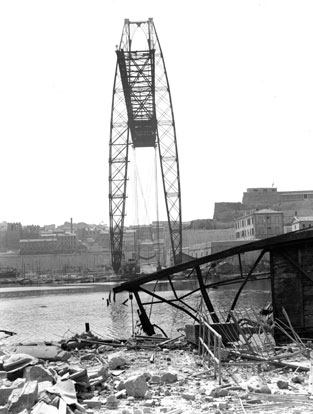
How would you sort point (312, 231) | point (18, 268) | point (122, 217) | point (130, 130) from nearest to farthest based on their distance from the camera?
point (312, 231), point (130, 130), point (122, 217), point (18, 268)

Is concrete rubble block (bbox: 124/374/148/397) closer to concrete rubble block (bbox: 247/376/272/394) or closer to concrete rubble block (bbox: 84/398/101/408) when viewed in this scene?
concrete rubble block (bbox: 84/398/101/408)

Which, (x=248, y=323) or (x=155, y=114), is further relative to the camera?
(x=155, y=114)

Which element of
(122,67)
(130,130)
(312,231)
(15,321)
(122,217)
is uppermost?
(122,67)

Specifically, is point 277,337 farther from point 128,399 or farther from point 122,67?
point 122,67

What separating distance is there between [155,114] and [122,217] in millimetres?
16413

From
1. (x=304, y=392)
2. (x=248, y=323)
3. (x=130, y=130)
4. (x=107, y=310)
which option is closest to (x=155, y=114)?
(x=130, y=130)

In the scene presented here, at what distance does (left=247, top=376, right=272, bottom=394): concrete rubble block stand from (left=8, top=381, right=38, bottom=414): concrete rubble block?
307cm

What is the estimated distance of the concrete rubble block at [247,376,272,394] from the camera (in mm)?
7591

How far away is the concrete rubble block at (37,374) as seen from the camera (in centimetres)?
786

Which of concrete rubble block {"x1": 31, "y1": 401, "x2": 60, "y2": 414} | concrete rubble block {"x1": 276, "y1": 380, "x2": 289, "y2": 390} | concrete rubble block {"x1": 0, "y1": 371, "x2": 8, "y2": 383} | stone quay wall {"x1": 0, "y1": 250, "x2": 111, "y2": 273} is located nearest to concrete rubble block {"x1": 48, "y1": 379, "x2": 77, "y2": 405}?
concrete rubble block {"x1": 31, "y1": 401, "x2": 60, "y2": 414}

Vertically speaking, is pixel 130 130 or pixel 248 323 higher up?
pixel 130 130

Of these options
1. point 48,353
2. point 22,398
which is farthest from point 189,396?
point 48,353

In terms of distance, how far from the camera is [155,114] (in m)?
56.2

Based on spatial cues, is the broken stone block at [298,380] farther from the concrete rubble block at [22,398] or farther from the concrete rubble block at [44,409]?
the concrete rubble block at [22,398]
